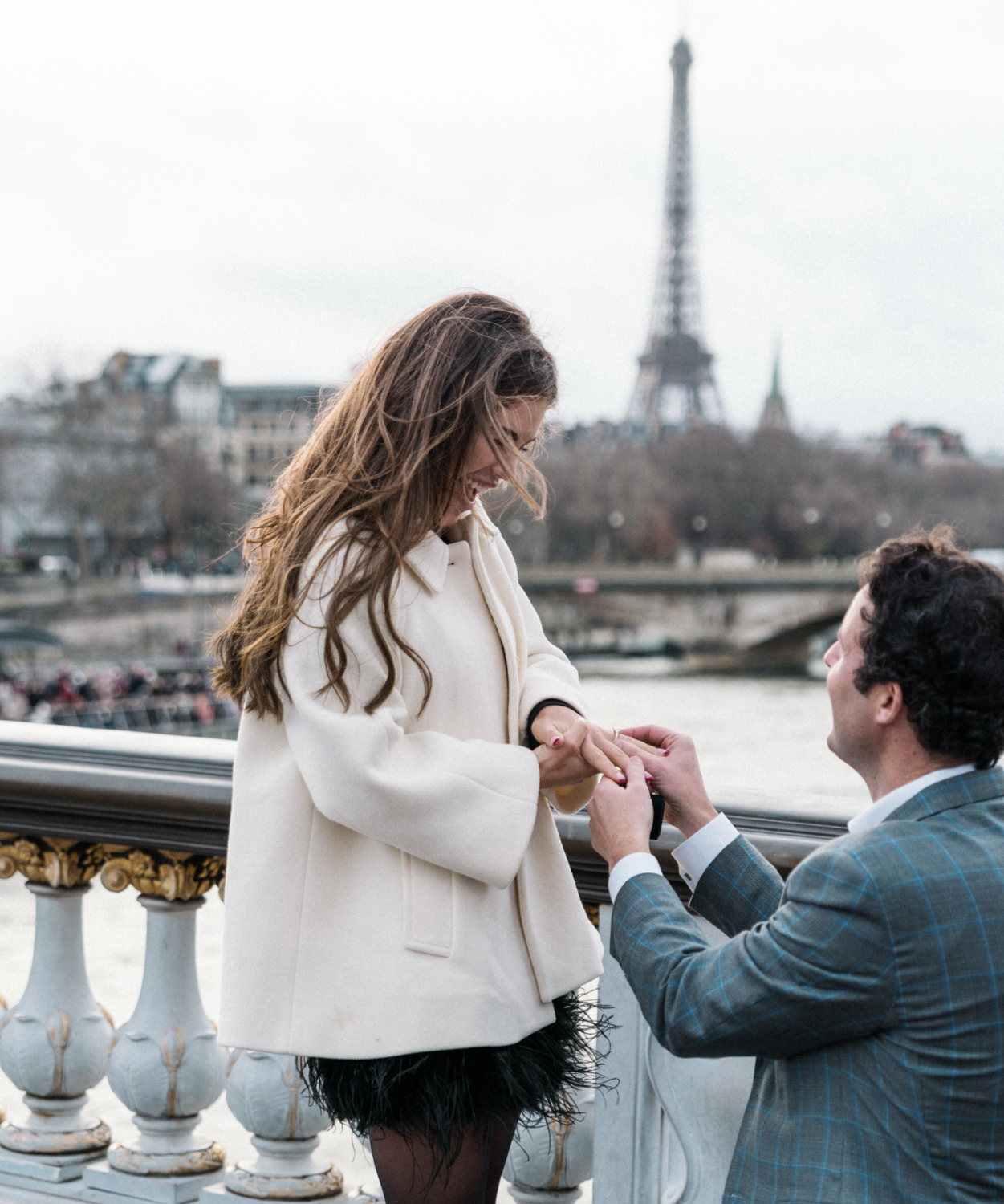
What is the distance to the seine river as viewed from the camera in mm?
4301

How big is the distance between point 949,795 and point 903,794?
33 mm

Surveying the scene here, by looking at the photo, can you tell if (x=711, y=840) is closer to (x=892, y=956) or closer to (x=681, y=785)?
(x=681, y=785)

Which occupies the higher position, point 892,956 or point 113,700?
point 892,956

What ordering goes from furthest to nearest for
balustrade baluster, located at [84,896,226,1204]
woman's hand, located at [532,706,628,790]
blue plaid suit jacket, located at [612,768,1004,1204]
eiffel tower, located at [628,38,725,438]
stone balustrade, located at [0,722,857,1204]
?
eiffel tower, located at [628,38,725,438] < balustrade baluster, located at [84,896,226,1204] < stone balustrade, located at [0,722,857,1204] < woman's hand, located at [532,706,628,790] < blue plaid suit jacket, located at [612,768,1004,1204]

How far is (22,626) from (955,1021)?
99.2 feet

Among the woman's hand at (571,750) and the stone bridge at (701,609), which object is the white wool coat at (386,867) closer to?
the woman's hand at (571,750)

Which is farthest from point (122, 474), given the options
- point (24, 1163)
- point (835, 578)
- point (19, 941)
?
point (24, 1163)

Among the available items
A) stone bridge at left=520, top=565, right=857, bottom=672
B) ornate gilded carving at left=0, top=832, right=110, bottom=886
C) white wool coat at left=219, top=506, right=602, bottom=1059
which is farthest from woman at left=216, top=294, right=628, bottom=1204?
stone bridge at left=520, top=565, right=857, bottom=672

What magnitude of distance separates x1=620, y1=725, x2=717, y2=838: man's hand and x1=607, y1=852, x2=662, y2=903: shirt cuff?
0.41 ft

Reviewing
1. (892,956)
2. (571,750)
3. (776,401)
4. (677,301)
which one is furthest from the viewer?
(776,401)

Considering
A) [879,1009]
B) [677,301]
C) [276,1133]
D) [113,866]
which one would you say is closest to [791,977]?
[879,1009]

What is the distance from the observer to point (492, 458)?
4.40 ft

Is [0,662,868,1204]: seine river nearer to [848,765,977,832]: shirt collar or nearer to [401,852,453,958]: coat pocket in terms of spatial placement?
[401,852,453,958]: coat pocket

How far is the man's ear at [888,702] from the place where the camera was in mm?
1072
